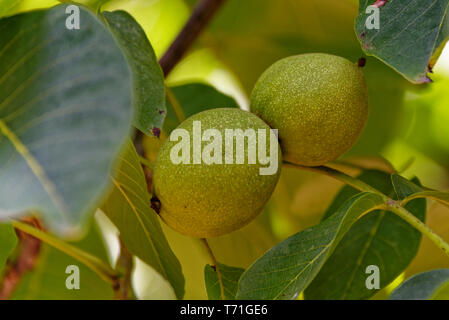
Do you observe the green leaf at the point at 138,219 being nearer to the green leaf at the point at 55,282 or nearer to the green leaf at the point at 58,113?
the green leaf at the point at 58,113

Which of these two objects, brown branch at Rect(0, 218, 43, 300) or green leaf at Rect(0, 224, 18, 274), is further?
brown branch at Rect(0, 218, 43, 300)

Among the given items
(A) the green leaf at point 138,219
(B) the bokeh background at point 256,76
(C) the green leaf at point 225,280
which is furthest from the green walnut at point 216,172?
(B) the bokeh background at point 256,76

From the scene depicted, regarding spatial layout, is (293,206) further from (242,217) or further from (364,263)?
(242,217)

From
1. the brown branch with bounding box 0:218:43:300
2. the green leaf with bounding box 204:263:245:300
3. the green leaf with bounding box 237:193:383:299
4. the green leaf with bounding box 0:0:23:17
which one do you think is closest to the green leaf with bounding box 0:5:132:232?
the green leaf with bounding box 0:0:23:17

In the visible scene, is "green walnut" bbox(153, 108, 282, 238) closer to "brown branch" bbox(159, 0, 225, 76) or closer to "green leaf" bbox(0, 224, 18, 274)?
"green leaf" bbox(0, 224, 18, 274)

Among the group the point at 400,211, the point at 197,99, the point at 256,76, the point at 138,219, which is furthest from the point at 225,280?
the point at 256,76

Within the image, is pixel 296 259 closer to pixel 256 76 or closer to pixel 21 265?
pixel 21 265
